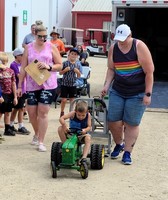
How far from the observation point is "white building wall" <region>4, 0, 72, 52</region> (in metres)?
33.2

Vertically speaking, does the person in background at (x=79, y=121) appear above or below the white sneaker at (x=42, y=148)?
above

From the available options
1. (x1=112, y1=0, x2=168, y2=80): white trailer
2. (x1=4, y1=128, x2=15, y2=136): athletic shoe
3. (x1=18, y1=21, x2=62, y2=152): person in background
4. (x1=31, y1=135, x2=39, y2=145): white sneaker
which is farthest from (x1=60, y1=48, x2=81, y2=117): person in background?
(x1=112, y1=0, x2=168, y2=80): white trailer

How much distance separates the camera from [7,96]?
295 inches

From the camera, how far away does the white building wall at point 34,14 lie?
33188mm

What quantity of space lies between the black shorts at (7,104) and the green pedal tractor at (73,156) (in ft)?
6.03

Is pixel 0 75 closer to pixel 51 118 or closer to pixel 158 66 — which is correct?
pixel 51 118

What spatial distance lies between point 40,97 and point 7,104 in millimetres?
1002

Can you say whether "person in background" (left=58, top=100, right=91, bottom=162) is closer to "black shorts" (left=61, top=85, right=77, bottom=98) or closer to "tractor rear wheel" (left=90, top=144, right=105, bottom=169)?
"tractor rear wheel" (left=90, top=144, right=105, bottom=169)

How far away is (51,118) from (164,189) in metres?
4.35

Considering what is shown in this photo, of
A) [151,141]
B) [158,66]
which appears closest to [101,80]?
[158,66]

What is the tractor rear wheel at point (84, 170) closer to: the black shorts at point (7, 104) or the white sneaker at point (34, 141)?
the white sneaker at point (34, 141)

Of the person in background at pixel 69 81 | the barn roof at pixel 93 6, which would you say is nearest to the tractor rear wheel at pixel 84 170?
the person in background at pixel 69 81

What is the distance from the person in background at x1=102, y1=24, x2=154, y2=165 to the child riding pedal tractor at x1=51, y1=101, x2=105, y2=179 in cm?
48

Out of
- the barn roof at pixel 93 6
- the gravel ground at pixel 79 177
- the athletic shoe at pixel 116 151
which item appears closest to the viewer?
the gravel ground at pixel 79 177
